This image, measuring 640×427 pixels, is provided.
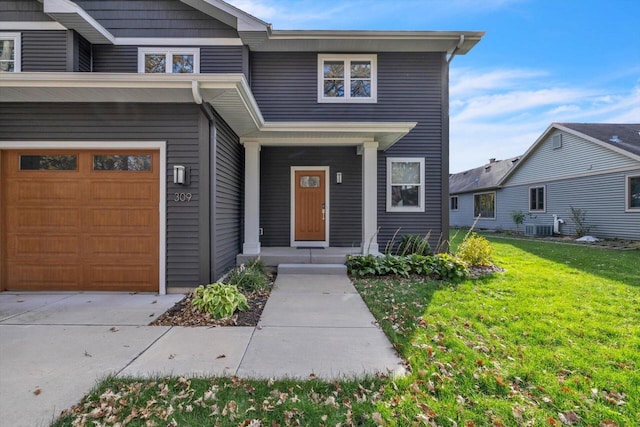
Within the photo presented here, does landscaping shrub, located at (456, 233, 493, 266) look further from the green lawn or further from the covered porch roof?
the covered porch roof

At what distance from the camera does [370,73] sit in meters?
7.97

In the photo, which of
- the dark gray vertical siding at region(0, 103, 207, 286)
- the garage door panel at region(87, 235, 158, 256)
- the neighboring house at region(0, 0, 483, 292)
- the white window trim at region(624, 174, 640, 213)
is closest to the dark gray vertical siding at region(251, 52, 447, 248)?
the neighboring house at region(0, 0, 483, 292)

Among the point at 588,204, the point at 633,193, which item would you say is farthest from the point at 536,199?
the point at 633,193

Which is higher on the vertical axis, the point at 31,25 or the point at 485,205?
the point at 31,25

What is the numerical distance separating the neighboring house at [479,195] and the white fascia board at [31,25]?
56.8ft

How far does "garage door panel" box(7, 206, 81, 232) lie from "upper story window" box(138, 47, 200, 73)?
4.11 metres

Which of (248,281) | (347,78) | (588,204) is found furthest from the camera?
(588,204)

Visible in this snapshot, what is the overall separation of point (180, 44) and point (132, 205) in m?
4.57

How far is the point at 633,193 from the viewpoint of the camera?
1053 centimetres

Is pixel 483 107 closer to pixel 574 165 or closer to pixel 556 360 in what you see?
pixel 574 165

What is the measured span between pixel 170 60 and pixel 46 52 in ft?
8.14

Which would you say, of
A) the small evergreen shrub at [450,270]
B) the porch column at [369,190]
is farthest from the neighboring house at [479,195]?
the small evergreen shrub at [450,270]

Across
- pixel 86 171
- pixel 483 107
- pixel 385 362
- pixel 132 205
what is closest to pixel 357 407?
pixel 385 362

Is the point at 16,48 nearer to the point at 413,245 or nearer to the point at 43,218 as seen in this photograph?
the point at 43,218
